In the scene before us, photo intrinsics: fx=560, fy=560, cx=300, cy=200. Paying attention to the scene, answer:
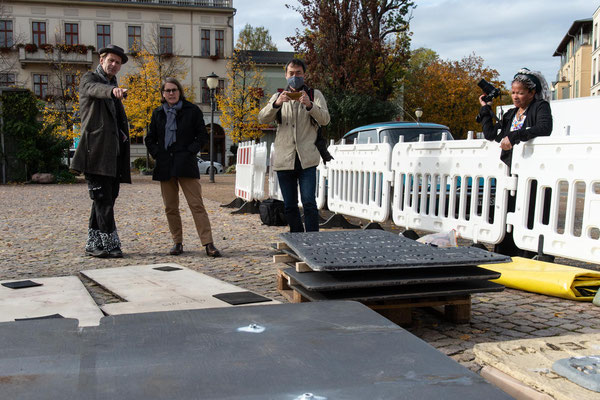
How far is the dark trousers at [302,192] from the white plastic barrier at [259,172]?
5.06 m

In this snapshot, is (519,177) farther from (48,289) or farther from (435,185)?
(48,289)

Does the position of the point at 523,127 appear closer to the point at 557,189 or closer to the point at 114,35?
the point at 557,189

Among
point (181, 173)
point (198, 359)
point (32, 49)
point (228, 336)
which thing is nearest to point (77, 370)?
point (198, 359)

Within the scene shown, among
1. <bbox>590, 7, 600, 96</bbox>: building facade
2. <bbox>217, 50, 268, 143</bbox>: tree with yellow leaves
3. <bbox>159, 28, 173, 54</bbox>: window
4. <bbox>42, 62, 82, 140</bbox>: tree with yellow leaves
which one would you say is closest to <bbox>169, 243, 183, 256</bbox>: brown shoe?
<bbox>42, 62, 82, 140</bbox>: tree with yellow leaves

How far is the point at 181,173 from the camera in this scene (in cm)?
602

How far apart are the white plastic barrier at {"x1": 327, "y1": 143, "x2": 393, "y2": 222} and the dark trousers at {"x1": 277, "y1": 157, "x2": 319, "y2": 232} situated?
194cm

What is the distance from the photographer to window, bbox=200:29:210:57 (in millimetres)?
48688

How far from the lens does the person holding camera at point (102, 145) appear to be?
570cm

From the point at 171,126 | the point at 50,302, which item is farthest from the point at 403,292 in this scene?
the point at 171,126

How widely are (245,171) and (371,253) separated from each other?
8331 millimetres

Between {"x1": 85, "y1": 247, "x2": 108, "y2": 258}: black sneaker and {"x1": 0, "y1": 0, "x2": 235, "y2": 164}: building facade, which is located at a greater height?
{"x1": 0, "y1": 0, "x2": 235, "y2": 164}: building facade

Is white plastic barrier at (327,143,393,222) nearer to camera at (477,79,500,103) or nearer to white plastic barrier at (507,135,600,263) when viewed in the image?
camera at (477,79,500,103)

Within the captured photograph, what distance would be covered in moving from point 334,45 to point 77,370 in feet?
96.3

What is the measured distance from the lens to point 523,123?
5.55 m
